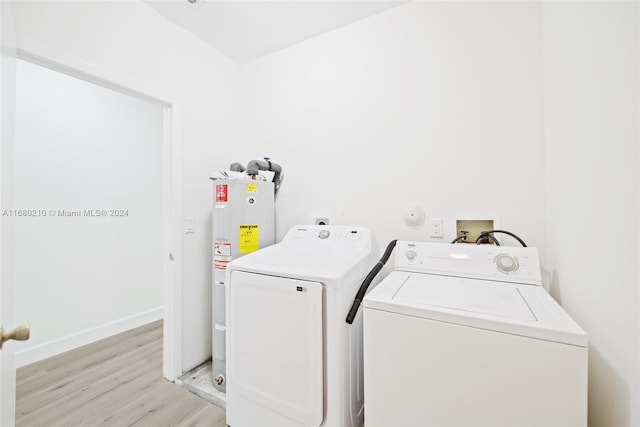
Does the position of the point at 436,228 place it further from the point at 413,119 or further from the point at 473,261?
the point at 413,119

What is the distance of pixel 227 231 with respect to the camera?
177 cm

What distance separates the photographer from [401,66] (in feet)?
5.78

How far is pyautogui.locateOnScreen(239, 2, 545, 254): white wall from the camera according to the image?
1.47 metres

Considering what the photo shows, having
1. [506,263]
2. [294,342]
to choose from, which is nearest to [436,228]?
[506,263]

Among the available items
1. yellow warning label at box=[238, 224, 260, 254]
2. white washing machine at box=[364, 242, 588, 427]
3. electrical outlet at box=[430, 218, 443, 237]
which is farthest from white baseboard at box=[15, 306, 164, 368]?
electrical outlet at box=[430, 218, 443, 237]

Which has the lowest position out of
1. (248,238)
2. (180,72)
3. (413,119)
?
(248,238)

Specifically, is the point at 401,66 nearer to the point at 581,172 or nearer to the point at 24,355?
the point at 581,172

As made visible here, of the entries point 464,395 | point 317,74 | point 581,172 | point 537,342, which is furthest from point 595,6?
point 317,74

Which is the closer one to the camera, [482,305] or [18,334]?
[18,334]

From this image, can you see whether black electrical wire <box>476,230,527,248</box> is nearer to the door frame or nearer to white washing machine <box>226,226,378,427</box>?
white washing machine <box>226,226,378,427</box>

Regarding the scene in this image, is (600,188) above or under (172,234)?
above

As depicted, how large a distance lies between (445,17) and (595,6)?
35.9 inches

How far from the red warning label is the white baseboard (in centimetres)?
192

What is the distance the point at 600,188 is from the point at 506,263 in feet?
1.72
